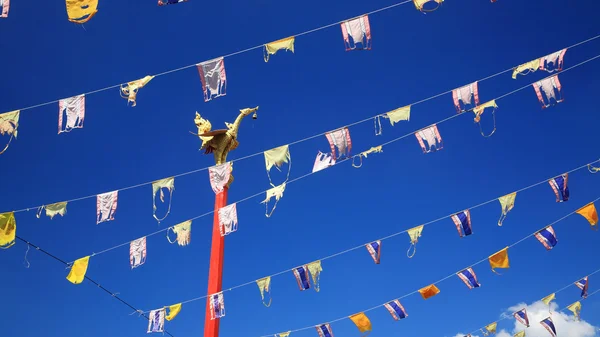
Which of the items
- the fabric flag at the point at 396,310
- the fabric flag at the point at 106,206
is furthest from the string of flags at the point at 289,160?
the fabric flag at the point at 396,310

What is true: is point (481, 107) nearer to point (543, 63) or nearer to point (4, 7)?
point (543, 63)

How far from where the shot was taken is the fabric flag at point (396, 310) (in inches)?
474

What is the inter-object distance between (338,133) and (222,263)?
5.69 m

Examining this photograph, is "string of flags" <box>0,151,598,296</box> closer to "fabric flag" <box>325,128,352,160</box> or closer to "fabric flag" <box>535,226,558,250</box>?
"fabric flag" <box>535,226,558,250</box>

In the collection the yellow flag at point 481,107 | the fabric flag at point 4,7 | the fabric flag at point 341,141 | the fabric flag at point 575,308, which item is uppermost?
the fabric flag at point 4,7

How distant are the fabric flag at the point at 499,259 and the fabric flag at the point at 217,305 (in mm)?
6110

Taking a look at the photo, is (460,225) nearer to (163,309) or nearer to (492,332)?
(492,332)

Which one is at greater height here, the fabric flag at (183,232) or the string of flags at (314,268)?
the fabric flag at (183,232)

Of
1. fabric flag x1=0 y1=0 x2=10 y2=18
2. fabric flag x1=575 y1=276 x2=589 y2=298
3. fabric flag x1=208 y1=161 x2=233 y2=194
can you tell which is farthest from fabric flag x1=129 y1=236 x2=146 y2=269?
fabric flag x1=575 y1=276 x2=589 y2=298

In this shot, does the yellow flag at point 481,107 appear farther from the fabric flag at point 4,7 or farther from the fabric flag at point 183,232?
the fabric flag at point 4,7

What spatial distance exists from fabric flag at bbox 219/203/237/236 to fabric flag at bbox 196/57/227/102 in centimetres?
281

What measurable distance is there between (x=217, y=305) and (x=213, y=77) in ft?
17.7

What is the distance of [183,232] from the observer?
10.4 meters

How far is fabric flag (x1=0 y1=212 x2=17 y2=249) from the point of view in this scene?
905 centimetres
